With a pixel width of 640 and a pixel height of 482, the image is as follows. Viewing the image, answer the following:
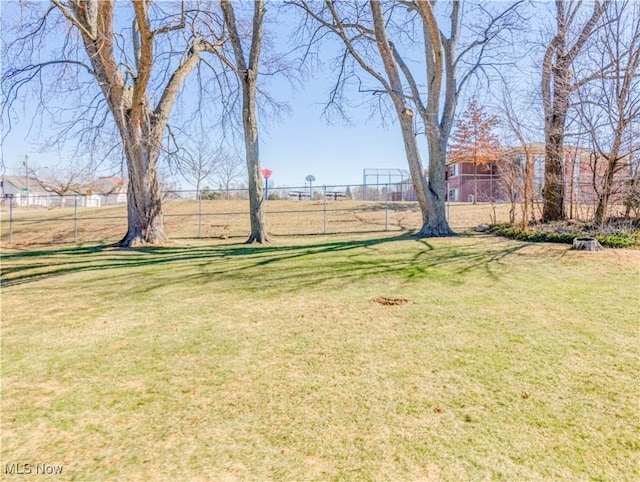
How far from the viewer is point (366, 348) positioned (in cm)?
336

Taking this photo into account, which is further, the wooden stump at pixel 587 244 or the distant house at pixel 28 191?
the distant house at pixel 28 191

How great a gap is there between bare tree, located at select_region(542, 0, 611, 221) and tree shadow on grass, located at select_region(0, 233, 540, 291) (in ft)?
10.7

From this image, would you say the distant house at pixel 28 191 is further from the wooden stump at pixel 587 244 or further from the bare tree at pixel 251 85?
the wooden stump at pixel 587 244

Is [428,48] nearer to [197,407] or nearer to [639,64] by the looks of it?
[639,64]

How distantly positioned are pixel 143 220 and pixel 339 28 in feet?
26.0

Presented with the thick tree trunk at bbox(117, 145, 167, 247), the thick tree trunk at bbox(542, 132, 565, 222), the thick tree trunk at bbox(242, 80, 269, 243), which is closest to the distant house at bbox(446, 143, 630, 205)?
the thick tree trunk at bbox(542, 132, 565, 222)

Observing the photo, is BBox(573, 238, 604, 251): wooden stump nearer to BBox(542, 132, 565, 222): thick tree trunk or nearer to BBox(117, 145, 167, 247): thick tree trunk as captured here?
BBox(542, 132, 565, 222): thick tree trunk

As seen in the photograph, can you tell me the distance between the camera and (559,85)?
32.1 ft

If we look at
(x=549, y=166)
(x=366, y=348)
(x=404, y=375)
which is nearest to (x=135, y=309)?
(x=366, y=348)

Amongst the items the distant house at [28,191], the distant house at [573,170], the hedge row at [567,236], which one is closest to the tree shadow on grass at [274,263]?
the hedge row at [567,236]

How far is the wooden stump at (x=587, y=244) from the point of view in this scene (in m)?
7.52

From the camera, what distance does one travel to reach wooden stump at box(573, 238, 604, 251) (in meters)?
7.52

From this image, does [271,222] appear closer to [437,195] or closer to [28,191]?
[437,195]

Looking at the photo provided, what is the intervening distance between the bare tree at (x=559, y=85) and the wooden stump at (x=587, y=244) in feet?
11.8
